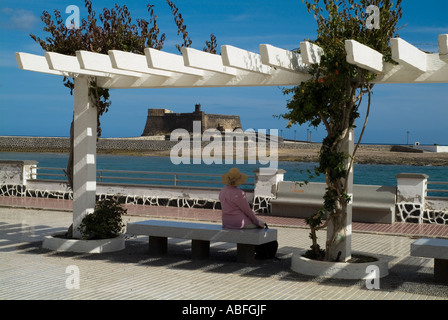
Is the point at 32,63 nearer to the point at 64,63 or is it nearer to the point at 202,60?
the point at 64,63

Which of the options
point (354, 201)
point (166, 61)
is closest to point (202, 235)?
point (166, 61)

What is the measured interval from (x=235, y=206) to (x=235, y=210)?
0.06 meters

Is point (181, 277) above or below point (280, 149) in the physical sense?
below

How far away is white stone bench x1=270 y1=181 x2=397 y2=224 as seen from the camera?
1334 cm

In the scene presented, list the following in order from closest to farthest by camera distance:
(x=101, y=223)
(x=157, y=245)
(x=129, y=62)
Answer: (x=129, y=62) < (x=157, y=245) < (x=101, y=223)

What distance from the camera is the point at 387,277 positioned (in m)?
7.85

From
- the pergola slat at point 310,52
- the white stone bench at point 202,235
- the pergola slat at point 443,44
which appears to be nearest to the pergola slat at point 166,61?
the pergola slat at point 310,52

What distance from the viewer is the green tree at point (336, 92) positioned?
757 centimetres

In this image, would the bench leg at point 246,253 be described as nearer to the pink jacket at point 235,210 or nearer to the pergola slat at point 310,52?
the pink jacket at point 235,210

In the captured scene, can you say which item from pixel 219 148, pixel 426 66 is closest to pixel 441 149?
pixel 219 148

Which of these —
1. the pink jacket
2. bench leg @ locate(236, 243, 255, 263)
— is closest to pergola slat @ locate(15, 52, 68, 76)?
the pink jacket

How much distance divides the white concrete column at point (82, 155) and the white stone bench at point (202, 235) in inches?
34.8

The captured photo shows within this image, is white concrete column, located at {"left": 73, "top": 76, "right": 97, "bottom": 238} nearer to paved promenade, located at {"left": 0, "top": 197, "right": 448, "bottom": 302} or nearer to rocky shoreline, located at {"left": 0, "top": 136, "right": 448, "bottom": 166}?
paved promenade, located at {"left": 0, "top": 197, "right": 448, "bottom": 302}

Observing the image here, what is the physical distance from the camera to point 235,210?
8.70 m
